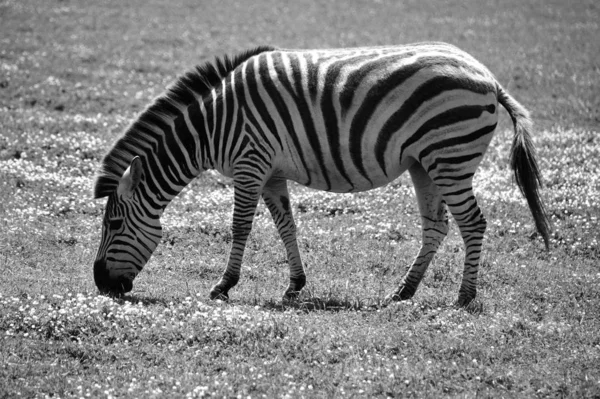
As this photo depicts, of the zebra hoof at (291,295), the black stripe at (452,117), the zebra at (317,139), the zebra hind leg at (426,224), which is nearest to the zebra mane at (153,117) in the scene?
the zebra at (317,139)

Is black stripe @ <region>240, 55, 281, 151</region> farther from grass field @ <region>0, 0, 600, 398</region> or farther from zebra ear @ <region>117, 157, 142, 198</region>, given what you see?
grass field @ <region>0, 0, 600, 398</region>

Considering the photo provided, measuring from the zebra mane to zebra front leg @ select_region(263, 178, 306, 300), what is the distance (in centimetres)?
154

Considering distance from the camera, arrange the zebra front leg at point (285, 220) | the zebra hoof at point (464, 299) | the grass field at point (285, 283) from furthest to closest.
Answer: the zebra front leg at point (285, 220) < the zebra hoof at point (464, 299) < the grass field at point (285, 283)

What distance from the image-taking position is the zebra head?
31.3 feet

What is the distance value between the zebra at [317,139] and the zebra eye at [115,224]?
0.5 inches

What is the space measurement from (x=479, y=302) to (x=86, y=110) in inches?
509

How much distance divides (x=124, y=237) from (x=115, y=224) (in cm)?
20

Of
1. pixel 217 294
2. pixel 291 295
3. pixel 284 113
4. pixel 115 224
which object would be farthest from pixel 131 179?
pixel 291 295

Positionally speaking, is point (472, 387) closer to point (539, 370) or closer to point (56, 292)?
point (539, 370)

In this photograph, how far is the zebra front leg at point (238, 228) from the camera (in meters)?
9.60

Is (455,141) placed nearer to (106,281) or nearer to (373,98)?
A: (373,98)

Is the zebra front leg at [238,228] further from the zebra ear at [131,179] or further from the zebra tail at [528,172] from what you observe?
the zebra tail at [528,172]

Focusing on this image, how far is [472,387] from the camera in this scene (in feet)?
23.1

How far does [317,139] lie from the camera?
381 inches
